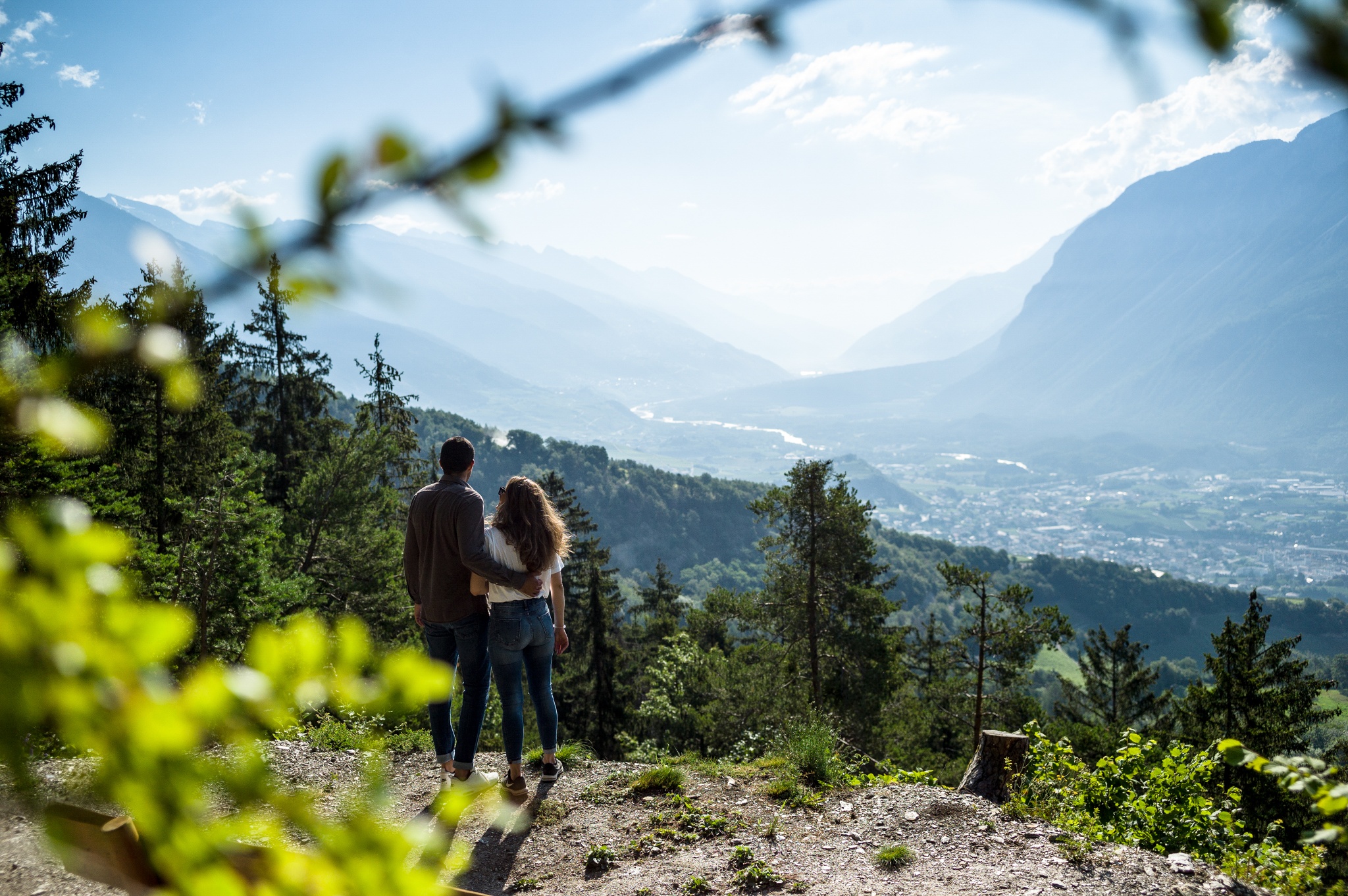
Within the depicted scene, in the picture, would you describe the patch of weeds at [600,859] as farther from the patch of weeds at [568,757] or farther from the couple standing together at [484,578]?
the patch of weeds at [568,757]

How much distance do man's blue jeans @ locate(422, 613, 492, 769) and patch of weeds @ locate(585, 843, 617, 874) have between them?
970mm

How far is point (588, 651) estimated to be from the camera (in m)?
29.1

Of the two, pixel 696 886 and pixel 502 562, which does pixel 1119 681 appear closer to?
pixel 696 886

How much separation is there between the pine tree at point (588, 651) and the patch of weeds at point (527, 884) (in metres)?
21.6

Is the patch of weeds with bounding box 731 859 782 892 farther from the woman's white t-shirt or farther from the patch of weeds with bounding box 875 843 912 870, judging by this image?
the woman's white t-shirt

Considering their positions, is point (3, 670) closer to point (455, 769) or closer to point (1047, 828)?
point (455, 769)

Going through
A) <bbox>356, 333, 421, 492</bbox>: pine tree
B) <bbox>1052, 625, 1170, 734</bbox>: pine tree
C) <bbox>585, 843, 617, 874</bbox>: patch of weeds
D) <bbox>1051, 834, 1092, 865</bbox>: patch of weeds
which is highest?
<bbox>356, 333, 421, 492</bbox>: pine tree

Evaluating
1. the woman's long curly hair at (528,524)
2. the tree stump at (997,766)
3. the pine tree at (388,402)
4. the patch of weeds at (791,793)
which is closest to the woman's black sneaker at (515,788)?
the woman's long curly hair at (528,524)

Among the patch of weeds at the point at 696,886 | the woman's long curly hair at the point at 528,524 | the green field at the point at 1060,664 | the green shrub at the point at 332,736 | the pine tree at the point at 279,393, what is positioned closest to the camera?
the patch of weeds at the point at 696,886

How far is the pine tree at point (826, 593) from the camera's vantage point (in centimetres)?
1825

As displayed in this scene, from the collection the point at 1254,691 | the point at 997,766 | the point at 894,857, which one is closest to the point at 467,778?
the point at 894,857

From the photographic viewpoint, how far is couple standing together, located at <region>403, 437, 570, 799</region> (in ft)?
14.3

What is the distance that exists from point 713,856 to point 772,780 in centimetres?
101

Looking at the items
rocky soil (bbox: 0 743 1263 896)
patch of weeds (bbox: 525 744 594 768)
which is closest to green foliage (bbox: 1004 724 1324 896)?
rocky soil (bbox: 0 743 1263 896)
